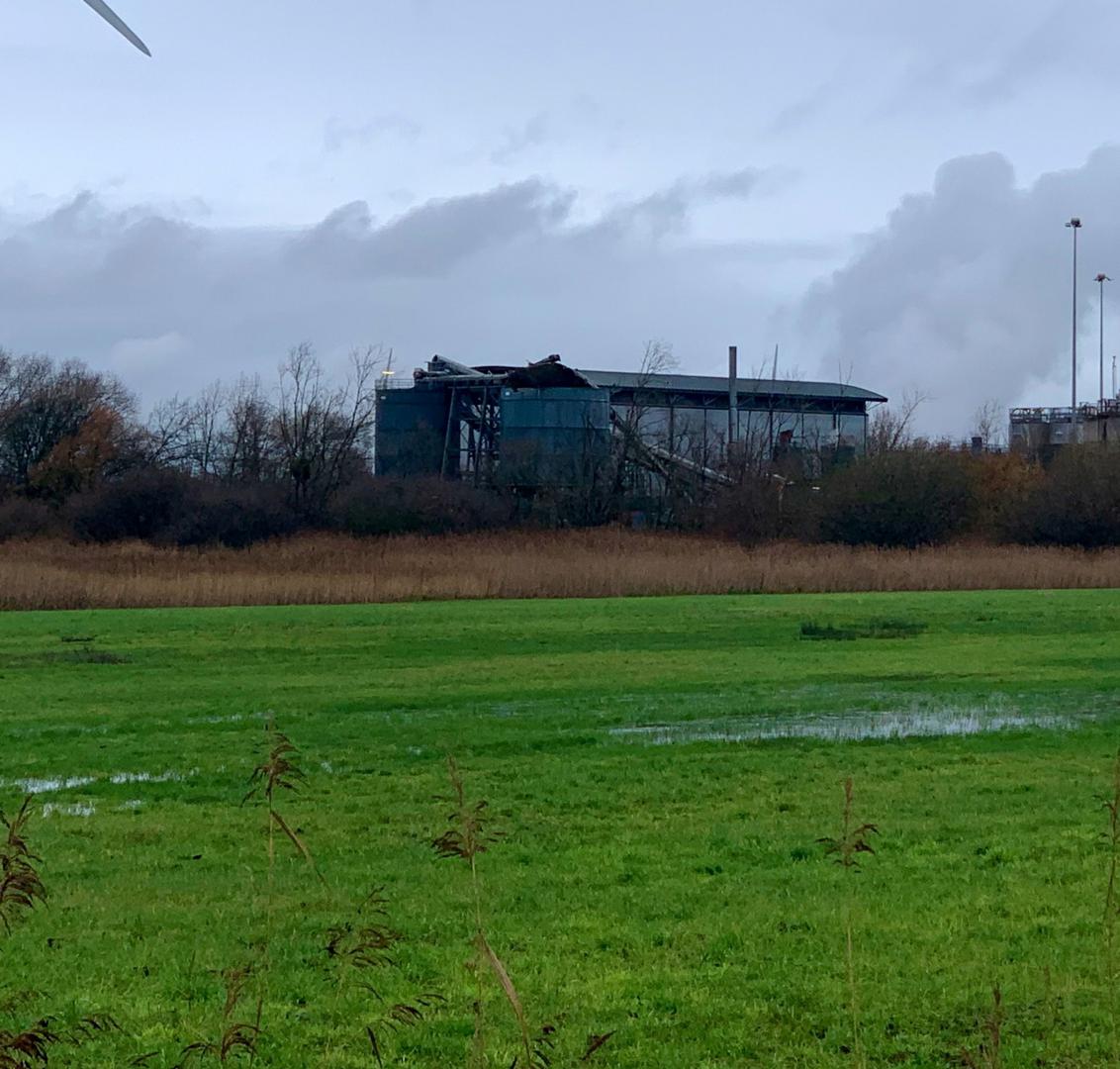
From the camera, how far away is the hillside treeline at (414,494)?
63.4 meters

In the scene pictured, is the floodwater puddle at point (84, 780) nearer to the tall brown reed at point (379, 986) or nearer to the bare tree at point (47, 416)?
the tall brown reed at point (379, 986)

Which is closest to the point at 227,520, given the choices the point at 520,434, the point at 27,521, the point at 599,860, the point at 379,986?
the point at 27,521

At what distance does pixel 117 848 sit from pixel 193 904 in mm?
1891

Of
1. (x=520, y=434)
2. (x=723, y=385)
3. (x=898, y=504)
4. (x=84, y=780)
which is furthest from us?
(x=723, y=385)

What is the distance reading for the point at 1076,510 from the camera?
61844 millimetres

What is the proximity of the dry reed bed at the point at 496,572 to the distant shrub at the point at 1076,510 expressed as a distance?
8982 mm

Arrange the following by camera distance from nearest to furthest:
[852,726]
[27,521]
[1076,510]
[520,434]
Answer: [852,726] < [1076,510] < [27,521] < [520,434]

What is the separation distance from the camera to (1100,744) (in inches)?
561

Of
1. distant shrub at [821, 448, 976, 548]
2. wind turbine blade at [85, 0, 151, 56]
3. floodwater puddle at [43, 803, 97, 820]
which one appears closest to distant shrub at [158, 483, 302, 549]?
distant shrub at [821, 448, 976, 548]

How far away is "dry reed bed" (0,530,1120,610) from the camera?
133ft

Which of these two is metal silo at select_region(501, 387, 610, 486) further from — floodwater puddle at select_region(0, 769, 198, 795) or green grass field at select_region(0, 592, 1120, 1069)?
floodwater puddle at select_region(0, 769, 198, 795)

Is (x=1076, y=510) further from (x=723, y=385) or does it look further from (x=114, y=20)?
(x=114, y=20)

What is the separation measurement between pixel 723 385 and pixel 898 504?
99.8 feet

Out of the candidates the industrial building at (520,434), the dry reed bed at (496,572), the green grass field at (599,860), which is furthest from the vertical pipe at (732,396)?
the green grass field at (599,860)
